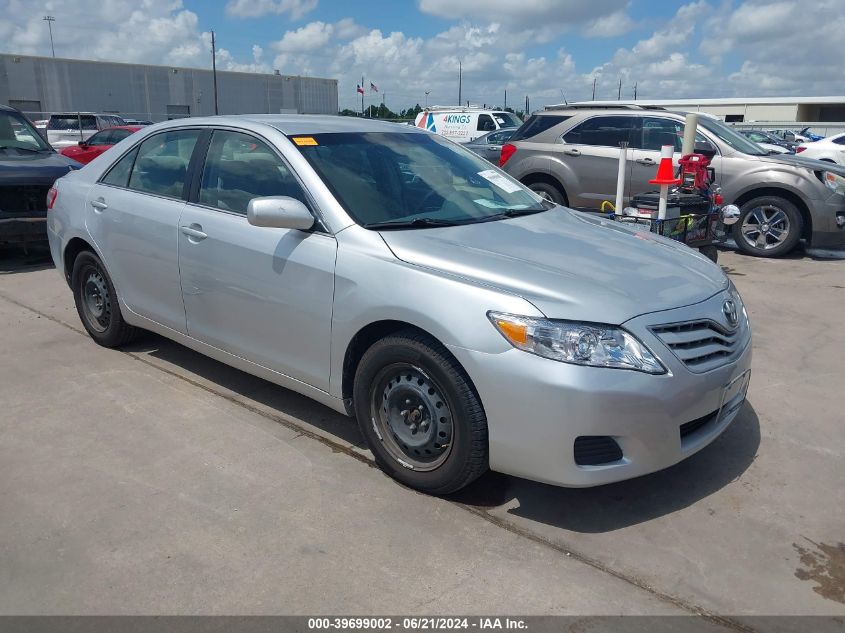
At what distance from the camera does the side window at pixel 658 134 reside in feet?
30.1

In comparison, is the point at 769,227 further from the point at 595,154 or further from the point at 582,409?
the point at 582,409

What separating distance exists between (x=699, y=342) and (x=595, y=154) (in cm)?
697

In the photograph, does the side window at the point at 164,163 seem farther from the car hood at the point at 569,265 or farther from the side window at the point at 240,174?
the car hood at the point at 569,265

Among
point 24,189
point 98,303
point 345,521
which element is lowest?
point 345,521

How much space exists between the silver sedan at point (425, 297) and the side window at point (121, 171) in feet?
0.11

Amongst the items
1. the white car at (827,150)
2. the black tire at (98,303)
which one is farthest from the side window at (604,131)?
the white car at (827,150)

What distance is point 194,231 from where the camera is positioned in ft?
13.6

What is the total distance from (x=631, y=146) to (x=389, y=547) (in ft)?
25.3

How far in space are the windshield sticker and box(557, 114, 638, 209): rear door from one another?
17.3ft

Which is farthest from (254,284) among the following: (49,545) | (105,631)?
(105,631)

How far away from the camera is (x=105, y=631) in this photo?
8.12 ft

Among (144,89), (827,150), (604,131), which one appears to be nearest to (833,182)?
(604,131)

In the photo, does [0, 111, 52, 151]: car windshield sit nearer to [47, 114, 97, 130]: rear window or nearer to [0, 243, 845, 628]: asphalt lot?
[0, 243, 845, 628]: asphalt lot

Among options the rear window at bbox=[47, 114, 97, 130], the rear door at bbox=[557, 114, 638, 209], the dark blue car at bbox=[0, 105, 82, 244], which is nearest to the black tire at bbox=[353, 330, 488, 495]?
the dark blue car at bbox=[0, 105, 82, 244]
